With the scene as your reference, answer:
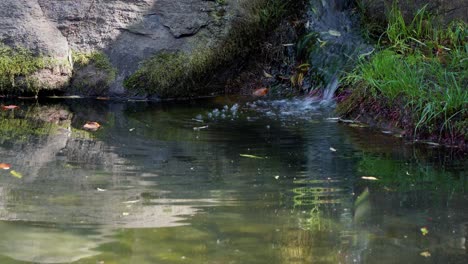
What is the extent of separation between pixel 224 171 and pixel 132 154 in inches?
37.4

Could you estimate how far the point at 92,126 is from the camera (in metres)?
7.59

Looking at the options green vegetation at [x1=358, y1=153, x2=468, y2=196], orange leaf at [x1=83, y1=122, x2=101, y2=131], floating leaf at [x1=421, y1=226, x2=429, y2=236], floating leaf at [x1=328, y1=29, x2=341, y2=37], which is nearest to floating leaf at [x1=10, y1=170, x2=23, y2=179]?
orange leaf at [x1=83, y1=122, x2=101, y2=131]

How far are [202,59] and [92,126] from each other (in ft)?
7.67

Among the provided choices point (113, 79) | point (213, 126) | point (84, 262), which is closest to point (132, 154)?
point (213, 126)

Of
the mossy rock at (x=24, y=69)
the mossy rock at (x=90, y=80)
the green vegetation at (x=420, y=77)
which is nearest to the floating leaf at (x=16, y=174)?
the green vegetation at (x=420, y=77)

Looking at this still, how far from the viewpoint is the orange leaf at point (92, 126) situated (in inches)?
295

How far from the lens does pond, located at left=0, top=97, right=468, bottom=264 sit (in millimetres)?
4031

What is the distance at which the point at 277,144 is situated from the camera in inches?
266

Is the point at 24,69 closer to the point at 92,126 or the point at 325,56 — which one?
the point at 92,126

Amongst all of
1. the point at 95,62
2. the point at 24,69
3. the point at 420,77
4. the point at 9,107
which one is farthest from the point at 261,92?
the point at 9,107

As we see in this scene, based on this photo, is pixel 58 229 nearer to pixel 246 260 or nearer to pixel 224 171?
pixel 246 260

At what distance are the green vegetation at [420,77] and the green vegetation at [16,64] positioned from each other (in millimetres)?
3616

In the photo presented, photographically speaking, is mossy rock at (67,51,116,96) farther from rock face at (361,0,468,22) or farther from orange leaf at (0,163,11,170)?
orange leaf at (0,163,11,170)

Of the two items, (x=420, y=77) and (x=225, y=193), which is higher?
(x=420, y=77)
